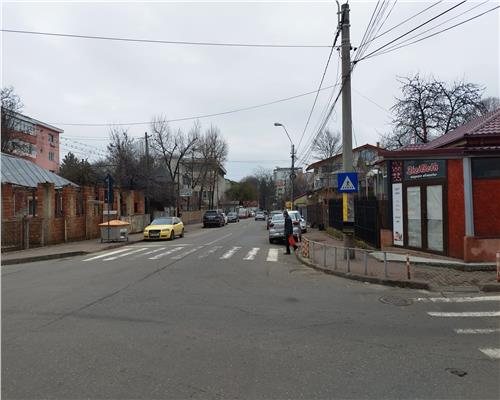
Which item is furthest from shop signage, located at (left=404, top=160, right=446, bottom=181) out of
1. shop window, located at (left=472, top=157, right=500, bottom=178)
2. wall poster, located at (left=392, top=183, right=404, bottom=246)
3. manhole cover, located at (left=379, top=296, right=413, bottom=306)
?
manhole cover, located at (left=379, top=296, right=413, bottom=306)

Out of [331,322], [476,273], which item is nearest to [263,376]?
[331,322]

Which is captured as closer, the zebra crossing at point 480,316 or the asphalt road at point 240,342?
the asphalt road at point 240,342

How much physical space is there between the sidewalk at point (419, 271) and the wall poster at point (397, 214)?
3.24 ft

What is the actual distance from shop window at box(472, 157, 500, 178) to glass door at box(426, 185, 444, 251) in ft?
3.69

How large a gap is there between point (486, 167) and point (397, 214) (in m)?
3.60

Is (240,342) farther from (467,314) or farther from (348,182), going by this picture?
(348,182)

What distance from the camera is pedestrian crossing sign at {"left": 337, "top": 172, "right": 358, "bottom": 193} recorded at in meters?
13.2

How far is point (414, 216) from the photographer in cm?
1419

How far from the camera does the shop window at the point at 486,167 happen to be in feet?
40.0

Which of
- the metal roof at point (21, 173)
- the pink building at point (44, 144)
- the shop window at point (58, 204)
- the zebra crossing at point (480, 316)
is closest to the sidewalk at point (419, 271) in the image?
the zebra crossing at point (480, 316)

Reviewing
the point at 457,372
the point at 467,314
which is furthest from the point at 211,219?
the point at 457,372

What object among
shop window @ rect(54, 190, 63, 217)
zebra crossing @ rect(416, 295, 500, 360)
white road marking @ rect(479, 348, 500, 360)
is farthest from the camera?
shop window @ rect(54, 190, 63, 217)

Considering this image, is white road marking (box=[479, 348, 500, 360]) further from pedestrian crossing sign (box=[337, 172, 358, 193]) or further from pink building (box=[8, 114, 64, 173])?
pink building (box=[8, 114, 64, 173])

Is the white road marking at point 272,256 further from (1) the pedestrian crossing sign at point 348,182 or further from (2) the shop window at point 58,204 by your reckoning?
(2) the shop window at point 58,204
